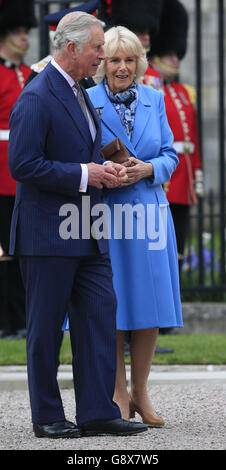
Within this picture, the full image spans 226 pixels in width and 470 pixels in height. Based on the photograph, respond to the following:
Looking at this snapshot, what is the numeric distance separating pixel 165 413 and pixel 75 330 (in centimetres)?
94

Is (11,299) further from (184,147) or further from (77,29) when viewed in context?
(77,29)

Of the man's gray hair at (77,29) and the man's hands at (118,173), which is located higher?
the man's gray hair at (77,29)

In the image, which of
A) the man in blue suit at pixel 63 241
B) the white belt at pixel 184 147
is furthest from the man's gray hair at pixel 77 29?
the white belt at pixel 184 147

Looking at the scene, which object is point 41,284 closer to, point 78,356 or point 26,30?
point 78,356

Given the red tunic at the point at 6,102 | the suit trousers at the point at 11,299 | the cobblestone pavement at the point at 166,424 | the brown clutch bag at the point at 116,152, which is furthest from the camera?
the suit trousers at the point at 11,299

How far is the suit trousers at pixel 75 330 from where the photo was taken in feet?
16.1

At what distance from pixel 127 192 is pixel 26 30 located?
3457mm

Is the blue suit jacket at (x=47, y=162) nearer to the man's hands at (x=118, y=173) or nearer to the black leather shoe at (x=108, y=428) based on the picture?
the man's hands at (x=118, y=173)

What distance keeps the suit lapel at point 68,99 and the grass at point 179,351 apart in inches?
96.7

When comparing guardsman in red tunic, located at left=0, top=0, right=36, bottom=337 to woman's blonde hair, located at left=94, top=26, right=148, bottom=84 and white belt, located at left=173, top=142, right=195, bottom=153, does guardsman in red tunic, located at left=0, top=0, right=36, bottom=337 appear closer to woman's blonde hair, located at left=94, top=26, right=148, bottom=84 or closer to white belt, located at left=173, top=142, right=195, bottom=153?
white belt, located at left=173, top=142, right=195, bottom=153

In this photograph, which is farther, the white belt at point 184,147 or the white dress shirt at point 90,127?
the white belt at point 184,147

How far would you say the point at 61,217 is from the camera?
Answer: 16.1ft

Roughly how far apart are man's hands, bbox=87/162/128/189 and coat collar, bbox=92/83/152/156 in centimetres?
30

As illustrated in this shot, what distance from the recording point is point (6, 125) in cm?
803
